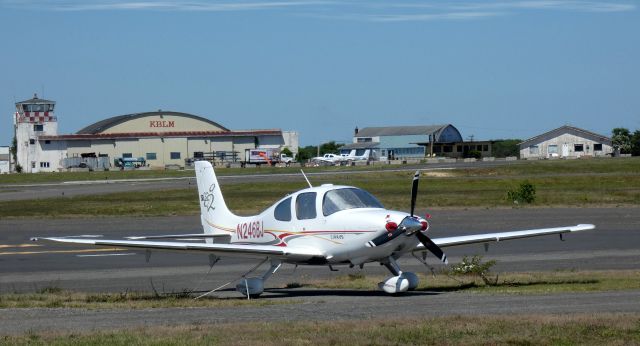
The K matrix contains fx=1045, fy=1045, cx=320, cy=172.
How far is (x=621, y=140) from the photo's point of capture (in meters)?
154

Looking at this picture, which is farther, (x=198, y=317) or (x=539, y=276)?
(x=539, y=276)

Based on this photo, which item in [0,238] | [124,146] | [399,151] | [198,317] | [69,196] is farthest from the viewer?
[399,151]

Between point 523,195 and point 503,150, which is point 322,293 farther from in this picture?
point 503,150

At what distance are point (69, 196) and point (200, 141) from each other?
2825 inches

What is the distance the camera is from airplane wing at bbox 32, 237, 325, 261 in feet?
62.3

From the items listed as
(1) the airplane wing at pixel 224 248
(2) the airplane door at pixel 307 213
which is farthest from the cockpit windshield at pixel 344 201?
(1) the airplane wing at pixel 224 248

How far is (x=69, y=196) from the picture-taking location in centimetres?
6094

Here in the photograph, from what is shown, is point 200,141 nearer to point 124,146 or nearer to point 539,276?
point 124,146

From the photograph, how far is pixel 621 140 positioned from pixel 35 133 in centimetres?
8355

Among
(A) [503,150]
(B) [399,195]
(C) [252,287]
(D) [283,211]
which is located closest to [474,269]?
(D) [283,211]

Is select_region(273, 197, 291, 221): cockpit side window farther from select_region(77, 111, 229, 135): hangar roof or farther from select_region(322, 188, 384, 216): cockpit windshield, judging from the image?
select_region(77, 111, 229, 135): hangar roof

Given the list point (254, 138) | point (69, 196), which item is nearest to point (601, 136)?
point (254, 138)

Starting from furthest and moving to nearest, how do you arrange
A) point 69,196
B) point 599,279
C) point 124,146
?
point 124,146
point 69,196
point 599,279

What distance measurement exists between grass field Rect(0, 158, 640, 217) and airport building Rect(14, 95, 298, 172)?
57871 millimetres
